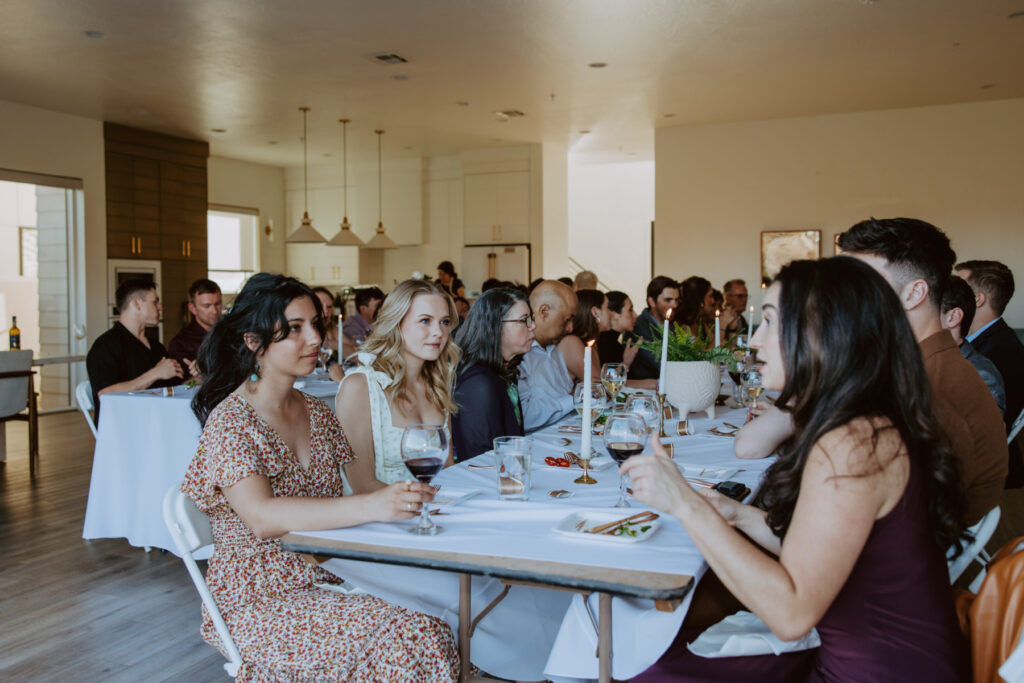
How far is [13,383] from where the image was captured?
19.4 feet

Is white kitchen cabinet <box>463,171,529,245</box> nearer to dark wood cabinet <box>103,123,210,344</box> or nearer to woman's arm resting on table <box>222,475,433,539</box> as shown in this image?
dark wood cabinet <box>103,123,210,344</box>

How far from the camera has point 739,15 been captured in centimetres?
602

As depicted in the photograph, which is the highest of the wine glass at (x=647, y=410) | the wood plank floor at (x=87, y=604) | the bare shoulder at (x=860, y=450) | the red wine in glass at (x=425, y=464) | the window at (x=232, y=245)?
the window at (x=232, y=245)

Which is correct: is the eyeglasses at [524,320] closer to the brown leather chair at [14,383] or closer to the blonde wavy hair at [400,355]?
the blonde wavy hair at [400,355]

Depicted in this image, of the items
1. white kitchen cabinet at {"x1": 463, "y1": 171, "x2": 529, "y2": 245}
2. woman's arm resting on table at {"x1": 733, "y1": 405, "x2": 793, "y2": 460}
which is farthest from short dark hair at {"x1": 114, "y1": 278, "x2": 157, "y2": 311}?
white kitchen cabinet at {"x1": 463, "y1": 171, "x2": 529, "y2": 245}

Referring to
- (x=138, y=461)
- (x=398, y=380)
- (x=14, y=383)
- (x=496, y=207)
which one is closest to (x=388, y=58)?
(x=14, y=383)

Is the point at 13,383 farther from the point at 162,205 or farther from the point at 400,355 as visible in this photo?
the point at 162,205

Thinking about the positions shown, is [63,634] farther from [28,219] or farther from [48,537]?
[28,219]

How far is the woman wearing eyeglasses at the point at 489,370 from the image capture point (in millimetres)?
2889

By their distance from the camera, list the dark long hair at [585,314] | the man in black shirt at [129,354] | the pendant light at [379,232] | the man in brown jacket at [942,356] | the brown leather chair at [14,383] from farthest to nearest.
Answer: the pendant light at [379,232]
the brown leather chair at [14,383]
the dark long hair at [585,314]
the man in black shirt at [129,354]
the man in brown jacket at [942,356]

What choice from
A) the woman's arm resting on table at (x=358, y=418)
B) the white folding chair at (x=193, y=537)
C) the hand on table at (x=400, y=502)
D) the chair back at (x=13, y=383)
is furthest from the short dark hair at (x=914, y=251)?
the chair back at (x=13, y=383)

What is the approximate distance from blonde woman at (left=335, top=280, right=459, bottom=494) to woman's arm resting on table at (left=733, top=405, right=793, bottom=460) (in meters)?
1.04

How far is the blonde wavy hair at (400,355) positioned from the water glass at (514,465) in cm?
85

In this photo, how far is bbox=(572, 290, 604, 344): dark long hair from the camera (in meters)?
5.00
